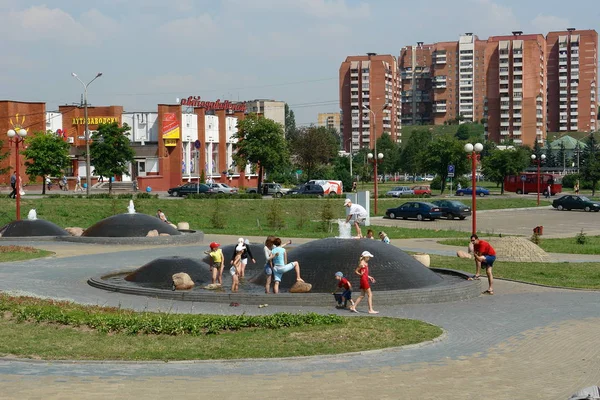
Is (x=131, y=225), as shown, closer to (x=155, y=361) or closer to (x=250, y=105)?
(x=155, y=361)

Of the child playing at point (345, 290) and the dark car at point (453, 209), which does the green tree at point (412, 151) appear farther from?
the child playing at point (345, 290)

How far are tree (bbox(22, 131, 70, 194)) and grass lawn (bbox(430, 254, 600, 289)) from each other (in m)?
40.3

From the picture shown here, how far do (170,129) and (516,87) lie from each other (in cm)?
8799

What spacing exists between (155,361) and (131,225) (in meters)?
20.9

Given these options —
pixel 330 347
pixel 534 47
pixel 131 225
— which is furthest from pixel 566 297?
pixel 534 47

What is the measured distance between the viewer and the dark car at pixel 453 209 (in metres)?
51.4

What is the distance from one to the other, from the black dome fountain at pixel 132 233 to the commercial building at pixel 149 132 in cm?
4156

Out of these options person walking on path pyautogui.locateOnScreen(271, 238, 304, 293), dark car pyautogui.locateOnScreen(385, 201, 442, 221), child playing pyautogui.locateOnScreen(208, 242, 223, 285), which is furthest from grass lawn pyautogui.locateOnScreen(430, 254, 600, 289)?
dark car pyautogui.locateOnScreen(385, 201, 442, 221)

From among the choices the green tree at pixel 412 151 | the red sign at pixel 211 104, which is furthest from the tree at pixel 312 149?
the green tree at pixel 412 151

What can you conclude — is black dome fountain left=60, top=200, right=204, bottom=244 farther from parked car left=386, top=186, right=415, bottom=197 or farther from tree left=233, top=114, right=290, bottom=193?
parked car left=386, top=186, right=415, bottom=197

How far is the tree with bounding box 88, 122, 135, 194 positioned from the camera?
2552 inches

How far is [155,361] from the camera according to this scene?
12.0 m

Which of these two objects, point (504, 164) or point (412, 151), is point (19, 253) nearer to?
point (504, 164)

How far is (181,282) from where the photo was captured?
18.9 m
